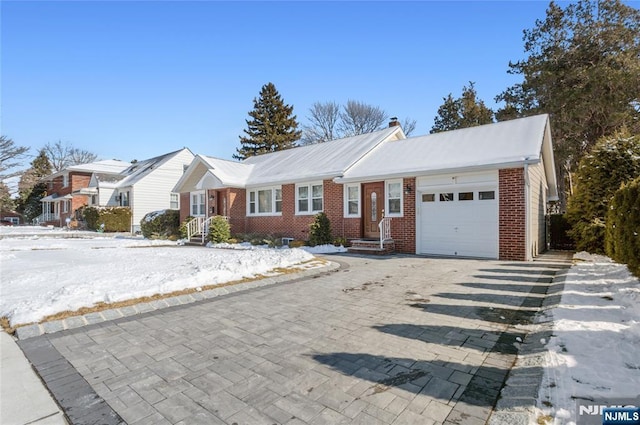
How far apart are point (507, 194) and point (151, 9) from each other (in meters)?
12.5

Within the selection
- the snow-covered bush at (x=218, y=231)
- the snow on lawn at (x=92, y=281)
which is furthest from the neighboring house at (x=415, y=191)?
the snow on lawn at (x=92, y=281)

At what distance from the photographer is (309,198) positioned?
14984 mm

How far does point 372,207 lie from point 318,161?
179 inches

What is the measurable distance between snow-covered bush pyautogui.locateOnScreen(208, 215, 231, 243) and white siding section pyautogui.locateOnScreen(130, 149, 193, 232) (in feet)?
49.0

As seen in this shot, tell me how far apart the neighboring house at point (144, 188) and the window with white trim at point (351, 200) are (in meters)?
21.0

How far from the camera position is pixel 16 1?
8086 millimetres

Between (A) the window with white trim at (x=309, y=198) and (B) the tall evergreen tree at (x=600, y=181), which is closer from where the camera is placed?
(B) the tall evergreen tree at (x=600, y=181)

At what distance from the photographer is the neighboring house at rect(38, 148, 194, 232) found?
27688 mm

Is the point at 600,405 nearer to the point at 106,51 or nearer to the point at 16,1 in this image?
the point at 16,1

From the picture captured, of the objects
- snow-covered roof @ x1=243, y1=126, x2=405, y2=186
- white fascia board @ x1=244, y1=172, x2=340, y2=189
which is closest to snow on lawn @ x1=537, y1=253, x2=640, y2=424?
white fascia board @ x1=244, y1=172, x2=340, y2=189

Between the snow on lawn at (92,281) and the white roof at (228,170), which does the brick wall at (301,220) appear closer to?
the white roof at (228,170)

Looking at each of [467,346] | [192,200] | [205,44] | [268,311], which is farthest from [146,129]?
[467,346]

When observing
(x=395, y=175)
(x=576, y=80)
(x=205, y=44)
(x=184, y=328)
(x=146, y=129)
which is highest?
(x=576, y=80)

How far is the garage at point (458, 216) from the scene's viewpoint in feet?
33.3
